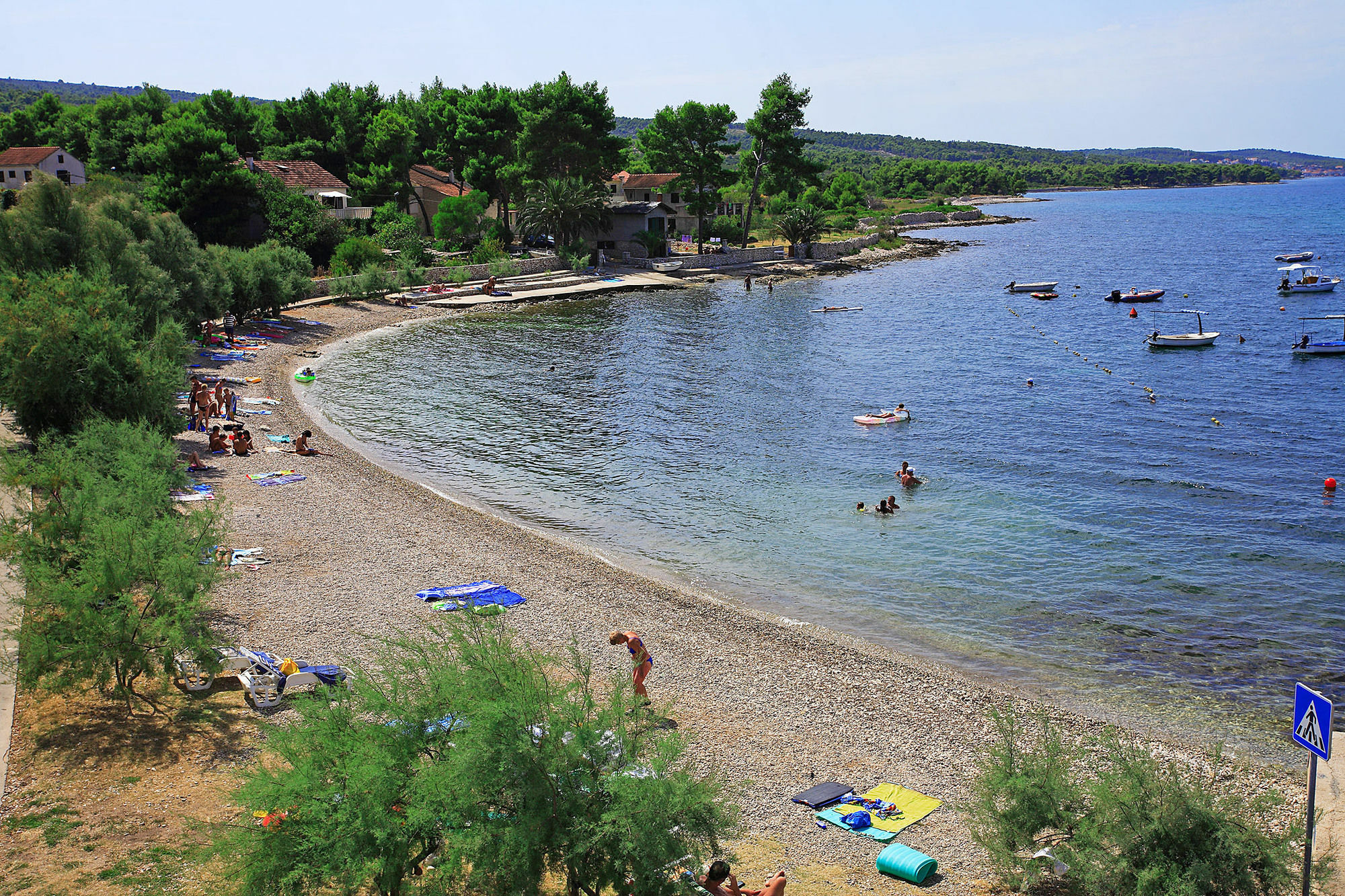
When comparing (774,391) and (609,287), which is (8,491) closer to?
(774,391)

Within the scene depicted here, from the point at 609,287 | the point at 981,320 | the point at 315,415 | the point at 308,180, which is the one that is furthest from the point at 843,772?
the point at 308,180

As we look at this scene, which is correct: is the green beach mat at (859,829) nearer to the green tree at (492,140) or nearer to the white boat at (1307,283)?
the green tree at (492,140)

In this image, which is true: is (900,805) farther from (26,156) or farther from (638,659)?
(26,156)

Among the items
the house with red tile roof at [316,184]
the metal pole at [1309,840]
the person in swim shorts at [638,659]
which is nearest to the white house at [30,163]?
the house with red tile roof at [316,184]

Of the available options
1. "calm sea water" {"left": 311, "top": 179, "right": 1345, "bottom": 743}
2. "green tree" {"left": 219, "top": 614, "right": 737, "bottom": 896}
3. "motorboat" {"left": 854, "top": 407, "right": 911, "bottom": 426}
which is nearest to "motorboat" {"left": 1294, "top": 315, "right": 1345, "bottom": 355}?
"calm sea water" {"left": 311, "top": 179, "right": 1345, "bottom": 743}

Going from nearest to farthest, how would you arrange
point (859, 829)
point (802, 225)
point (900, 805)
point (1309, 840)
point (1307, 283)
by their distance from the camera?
point (1309, 840)
point (859, 829)
point (900, 805)
point (1307, 283)
point (802, 225)

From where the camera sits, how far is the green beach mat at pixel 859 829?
11.7m

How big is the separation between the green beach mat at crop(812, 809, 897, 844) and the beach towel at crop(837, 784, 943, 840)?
0.14 ft

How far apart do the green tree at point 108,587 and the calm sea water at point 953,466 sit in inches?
453

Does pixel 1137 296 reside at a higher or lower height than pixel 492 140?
lower

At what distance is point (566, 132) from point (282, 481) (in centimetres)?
5792

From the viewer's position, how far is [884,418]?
3650cm

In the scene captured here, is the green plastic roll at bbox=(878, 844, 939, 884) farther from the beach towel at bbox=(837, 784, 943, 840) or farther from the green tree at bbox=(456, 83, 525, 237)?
the green tree at bbox=(456, 83, 525, 237)

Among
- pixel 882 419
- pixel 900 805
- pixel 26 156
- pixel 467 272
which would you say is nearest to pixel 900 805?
pixel 900 805
